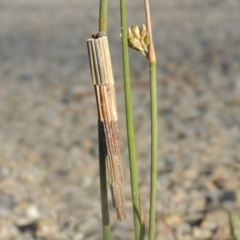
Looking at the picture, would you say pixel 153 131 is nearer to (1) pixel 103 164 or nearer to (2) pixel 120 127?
(1) pixel 103 164

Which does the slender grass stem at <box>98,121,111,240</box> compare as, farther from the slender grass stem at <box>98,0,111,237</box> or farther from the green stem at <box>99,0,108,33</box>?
the green stem at <box>99,0,108,33</box>

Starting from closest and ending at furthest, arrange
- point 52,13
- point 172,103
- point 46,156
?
point 46,156 < point 172,103 < point 52,13

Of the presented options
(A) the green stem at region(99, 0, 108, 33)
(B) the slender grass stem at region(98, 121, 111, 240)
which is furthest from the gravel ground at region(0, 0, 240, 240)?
(A) the green stem at region(99, 0, 108, 33)

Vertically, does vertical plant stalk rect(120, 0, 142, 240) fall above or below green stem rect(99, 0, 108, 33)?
below

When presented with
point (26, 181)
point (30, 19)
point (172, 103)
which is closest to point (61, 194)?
point (26, 181)

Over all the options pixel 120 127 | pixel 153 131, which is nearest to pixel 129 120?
pixel 153 131

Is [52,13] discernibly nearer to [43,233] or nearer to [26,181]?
[26,181]
